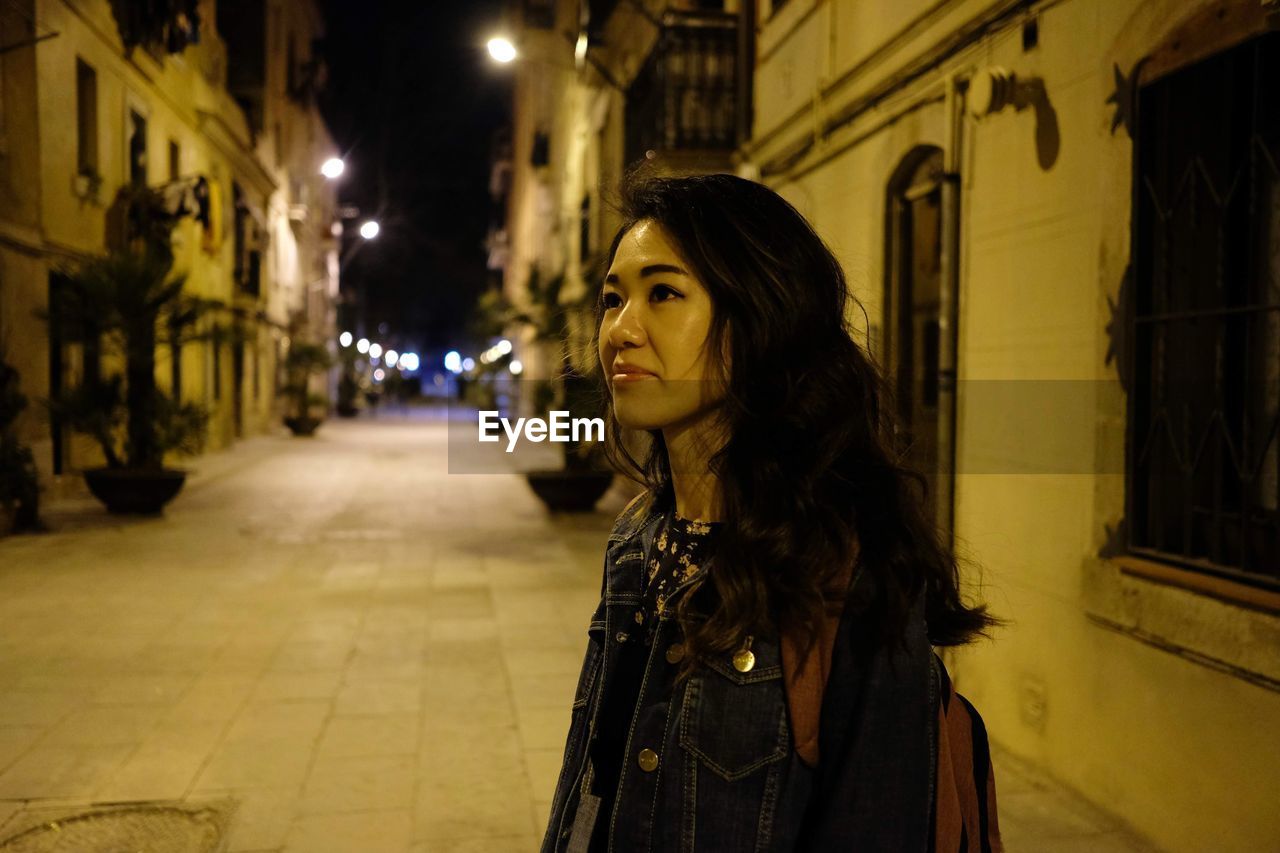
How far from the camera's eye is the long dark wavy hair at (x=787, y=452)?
1.40 metres

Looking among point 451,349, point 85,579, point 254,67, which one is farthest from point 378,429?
point 451,349

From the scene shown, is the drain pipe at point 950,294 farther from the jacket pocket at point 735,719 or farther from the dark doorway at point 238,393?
the dark doorway at point 238,393

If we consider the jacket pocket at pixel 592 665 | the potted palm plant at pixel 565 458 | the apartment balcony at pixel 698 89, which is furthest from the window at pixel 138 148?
the jacket pocket at pixel 592 665

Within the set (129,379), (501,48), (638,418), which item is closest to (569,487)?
(129,379)

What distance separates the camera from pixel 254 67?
79.8 ft

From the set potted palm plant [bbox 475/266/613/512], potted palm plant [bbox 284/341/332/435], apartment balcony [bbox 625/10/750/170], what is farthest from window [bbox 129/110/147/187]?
potted palm plant [bbox 284/341/332/435]

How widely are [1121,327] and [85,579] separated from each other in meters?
8.11

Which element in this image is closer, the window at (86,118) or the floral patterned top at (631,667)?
the floral patterned top at (631,667)

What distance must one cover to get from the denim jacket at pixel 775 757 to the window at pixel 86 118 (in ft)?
51.4

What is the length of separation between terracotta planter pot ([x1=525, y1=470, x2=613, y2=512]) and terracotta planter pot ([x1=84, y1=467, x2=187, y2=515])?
13.9ft

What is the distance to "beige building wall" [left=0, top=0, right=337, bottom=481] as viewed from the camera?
12641mm

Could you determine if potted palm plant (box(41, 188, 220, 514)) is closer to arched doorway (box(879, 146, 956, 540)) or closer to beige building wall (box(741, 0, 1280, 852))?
arched doorway (box(879, 146, 956, 540))

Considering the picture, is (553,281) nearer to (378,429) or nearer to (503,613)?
(503,613)

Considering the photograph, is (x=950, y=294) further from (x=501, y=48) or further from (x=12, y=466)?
(x=501, y=48)
